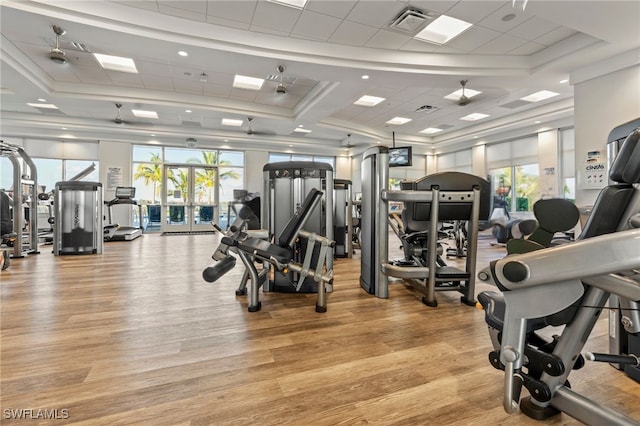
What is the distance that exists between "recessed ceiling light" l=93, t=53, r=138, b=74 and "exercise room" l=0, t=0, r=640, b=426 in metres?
0.06

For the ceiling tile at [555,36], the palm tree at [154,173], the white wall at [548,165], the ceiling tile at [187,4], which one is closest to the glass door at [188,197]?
the palm tree at [154,173]

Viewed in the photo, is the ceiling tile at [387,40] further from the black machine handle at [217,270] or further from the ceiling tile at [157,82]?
the ceiling tile at [157,82]

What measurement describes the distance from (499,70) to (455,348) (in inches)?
211

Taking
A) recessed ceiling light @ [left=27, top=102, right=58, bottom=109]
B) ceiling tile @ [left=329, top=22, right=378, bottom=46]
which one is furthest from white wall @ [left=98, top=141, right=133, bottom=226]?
ceiling tile @ [left=329, top=22, right=378, bottom=46]

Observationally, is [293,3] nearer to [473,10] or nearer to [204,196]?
[473,10]

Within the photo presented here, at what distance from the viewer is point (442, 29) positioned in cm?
451

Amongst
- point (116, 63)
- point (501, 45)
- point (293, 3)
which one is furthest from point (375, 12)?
point (116, 63)

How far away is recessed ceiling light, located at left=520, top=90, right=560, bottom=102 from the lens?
6.92 meters

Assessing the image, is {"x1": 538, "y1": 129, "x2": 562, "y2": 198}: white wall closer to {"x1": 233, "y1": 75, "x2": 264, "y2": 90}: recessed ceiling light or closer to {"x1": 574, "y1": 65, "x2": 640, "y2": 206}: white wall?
{"x1": 574, "y1": 65, "x2": 640, "y2": 206}: white wall

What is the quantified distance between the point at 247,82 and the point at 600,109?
6.42 metres

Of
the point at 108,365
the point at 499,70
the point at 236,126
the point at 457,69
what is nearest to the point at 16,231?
the point at 108,365

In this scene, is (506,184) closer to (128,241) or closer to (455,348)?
(455,348)

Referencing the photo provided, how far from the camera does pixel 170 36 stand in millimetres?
4230

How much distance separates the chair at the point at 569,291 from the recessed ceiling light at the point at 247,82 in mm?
6393
